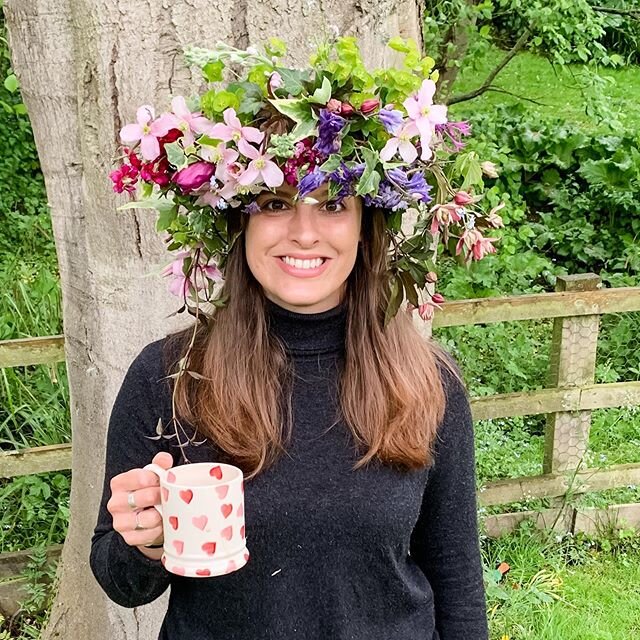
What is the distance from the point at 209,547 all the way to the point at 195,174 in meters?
0.64

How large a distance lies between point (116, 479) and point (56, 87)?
3.98ft

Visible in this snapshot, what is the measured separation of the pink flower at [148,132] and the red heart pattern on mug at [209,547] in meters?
0.69

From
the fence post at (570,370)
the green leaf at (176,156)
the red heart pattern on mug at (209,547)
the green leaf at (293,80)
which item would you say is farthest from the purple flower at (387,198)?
the fence post at (570,370)

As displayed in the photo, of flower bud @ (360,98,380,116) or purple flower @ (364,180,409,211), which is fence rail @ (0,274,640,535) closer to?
purple flower @ (364,180,409,211)

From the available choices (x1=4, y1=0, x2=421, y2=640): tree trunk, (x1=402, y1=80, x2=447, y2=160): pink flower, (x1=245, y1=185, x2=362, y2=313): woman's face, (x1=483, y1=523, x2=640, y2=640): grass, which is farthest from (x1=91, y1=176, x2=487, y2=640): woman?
(x1=483, y1=523, x2=640, y2=640): grass

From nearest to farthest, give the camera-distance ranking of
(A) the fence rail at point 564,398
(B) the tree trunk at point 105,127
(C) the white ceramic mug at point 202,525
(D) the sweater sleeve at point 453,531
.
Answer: (C) the white ceramic mug at point 202,525, (D) the sweater sleeve at point 453,531, (B) the tree trunk at point 105,127, (A) the fence rail at point 564,398

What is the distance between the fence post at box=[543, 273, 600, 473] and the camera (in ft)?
12.6

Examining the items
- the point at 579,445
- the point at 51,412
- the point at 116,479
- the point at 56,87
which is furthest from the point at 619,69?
the point at 116,479

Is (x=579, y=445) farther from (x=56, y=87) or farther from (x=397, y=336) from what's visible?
(x=56, y=87)

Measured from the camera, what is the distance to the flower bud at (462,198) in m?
1.71

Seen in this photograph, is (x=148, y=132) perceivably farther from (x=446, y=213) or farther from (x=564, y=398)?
(x=564, y=398)

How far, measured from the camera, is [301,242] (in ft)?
5.50

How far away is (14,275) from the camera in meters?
5.05

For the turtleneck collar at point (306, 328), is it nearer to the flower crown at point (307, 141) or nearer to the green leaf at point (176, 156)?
the flower crown at point (307, 141)
